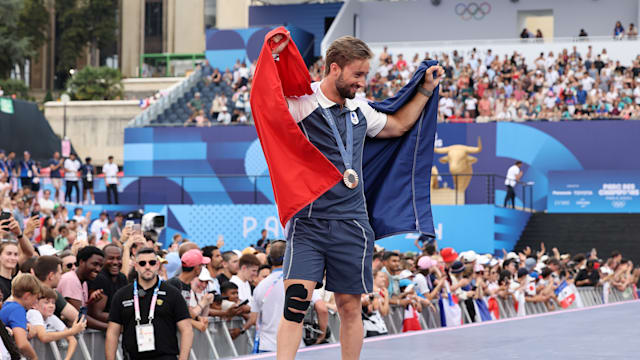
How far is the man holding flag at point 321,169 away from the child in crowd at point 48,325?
128 inches

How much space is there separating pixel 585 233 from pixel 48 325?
2128 cm

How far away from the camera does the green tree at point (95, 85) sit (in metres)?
49.3

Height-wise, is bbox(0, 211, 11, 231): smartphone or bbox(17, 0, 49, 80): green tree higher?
bbox(17, 0, 49, 80): green tree

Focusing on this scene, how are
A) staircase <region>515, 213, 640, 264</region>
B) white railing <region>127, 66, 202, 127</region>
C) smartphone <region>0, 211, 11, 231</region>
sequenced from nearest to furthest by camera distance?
smartphone <region>0, 211, 11, 231</region> → staircase <region>515, 213, 640, 264</region> → white railing <region>127, 66, 202, 127</region>

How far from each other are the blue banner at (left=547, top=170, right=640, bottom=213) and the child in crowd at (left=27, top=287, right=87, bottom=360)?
886 inches

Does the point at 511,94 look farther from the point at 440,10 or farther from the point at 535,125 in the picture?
the point at 440,10

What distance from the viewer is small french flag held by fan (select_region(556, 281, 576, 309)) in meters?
18.0

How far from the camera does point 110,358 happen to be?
24.8ft

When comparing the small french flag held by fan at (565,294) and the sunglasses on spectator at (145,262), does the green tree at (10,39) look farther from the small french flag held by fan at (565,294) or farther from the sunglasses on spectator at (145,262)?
the sunglasses on spectator at (145,262)

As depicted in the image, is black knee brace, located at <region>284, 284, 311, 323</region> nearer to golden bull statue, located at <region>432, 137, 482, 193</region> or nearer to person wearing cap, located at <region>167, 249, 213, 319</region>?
person wearing cap, located at <region>167, 249, 213, 319</region>

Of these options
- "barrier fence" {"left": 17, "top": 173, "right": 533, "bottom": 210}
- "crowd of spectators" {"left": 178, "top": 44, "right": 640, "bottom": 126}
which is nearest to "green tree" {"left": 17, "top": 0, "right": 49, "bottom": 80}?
"crowd of spectators" {"left": 178, "top": 44, "right": 640, "bottom": 126}

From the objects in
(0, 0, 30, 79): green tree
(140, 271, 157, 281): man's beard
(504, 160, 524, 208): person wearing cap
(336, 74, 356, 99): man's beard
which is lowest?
(504, 160, 524, 208): person wearing cap

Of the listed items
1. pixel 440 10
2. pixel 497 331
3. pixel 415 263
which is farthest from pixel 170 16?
pixel 497 331

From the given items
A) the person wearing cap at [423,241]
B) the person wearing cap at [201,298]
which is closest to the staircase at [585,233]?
the person wearing cap at [423,241]
